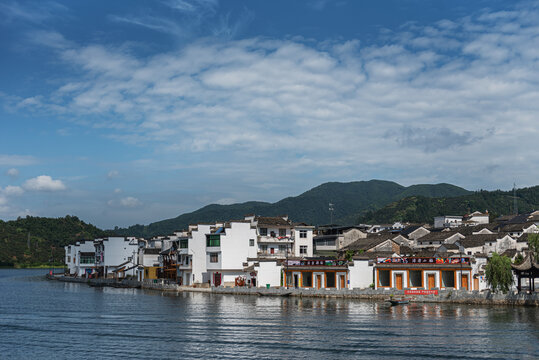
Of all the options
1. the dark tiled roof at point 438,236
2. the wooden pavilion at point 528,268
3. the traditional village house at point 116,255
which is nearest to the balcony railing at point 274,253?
the dark tiled roof at point 438,236

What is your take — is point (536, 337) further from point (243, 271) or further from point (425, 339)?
point (243, 271)

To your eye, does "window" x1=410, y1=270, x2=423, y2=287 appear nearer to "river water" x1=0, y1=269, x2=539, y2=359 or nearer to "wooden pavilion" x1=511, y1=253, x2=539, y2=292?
"river water" x1=0, y1=269, x2=539, y2=359

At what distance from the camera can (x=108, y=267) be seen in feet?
423

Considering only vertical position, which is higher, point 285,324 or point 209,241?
point 209,241

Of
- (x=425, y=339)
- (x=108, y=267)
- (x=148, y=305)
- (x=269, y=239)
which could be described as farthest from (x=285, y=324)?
(x=108, y=267)

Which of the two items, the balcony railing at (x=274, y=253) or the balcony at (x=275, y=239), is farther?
the balcony at (x=275, y=239)

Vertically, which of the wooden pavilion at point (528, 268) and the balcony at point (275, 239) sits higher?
the balcony at point (275, 239)

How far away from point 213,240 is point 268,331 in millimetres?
44306

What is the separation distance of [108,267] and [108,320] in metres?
80.5

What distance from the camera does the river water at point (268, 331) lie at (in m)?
36.8

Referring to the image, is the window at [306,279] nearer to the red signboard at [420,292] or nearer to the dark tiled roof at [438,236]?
the red signboard at [420,292]

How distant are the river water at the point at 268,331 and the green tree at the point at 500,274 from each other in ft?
14.9

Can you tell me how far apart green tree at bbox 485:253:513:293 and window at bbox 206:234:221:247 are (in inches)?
1551

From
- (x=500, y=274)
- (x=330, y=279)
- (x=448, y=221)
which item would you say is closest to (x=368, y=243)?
(x=330, y=279)
